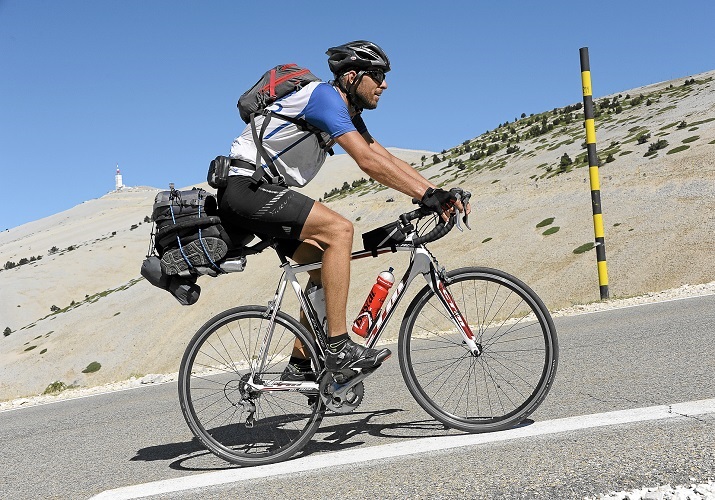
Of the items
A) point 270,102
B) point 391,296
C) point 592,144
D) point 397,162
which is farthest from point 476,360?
point 592,144

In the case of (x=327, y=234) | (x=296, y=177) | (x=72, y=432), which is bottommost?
(x=72, y=432)

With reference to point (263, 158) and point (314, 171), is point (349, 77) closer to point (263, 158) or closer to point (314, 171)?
point (314, 171)

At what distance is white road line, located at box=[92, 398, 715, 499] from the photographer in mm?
3494

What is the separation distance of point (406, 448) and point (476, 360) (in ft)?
3.73

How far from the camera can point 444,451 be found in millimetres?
3492

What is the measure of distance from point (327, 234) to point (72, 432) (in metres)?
3.06

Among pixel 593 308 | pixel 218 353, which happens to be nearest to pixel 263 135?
pixel 218 353

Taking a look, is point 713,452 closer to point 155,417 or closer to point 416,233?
point 416,233

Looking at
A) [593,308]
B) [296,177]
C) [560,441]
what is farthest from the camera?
[593,308]

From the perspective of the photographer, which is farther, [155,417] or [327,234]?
[155,417]

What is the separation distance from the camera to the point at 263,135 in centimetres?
395

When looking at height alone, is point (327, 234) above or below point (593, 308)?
above

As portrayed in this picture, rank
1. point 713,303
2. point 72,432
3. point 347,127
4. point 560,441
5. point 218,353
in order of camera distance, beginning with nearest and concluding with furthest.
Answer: point 560,441
point 347,127
point 218,353
point 72,432
point 713,303

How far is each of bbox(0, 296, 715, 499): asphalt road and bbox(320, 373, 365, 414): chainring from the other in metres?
0.22
